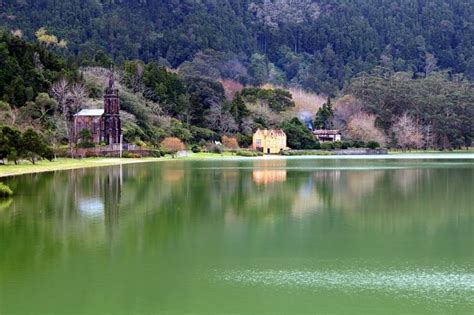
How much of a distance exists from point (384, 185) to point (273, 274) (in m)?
22.3

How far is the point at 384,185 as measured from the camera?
118ft

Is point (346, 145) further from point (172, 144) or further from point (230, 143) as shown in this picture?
point (172, 144)

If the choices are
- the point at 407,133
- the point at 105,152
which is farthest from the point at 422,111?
the point at 105,152

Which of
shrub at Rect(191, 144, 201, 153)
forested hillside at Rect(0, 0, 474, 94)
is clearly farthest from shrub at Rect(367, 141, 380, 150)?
forested hillside at Rect(0, 0, 474, 94)

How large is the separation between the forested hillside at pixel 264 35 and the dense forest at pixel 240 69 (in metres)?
0.34

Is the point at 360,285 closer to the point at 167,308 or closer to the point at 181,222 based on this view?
the point at 167,308

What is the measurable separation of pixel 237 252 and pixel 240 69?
466 ft

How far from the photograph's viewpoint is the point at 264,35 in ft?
620

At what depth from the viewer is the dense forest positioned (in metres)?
80.4

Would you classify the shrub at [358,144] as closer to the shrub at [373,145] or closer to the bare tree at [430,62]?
the shrub at [373,145]

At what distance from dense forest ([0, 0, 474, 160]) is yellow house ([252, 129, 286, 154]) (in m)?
2.35

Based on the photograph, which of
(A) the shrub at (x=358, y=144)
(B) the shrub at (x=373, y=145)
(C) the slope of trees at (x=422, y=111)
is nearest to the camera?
(B) the shrub at (x=373, y=145)

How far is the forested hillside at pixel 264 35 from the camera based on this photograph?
151 m

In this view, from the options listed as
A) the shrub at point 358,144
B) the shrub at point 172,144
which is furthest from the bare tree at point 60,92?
the shrub at point 358,144
